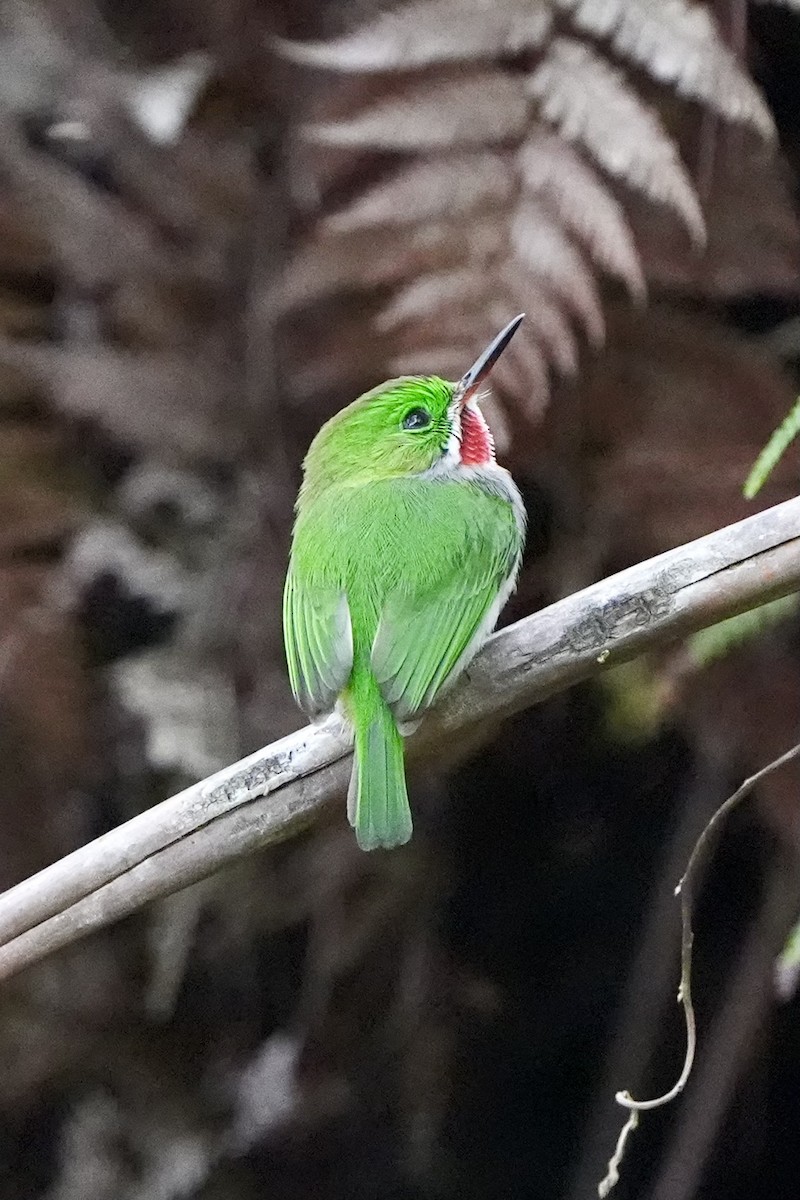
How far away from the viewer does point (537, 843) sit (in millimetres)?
1648

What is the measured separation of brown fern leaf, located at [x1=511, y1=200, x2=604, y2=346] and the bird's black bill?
9cm

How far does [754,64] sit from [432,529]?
80 centimetres

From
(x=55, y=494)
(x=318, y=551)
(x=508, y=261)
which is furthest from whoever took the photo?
(x=55, y=494)

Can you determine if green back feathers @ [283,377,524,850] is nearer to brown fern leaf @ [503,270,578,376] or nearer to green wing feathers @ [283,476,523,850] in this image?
green wing feathers @ [283,476,523,850]

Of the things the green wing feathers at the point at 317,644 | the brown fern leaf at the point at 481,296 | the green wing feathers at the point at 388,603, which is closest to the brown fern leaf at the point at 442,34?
the brown fern leaf at the point at 481,296

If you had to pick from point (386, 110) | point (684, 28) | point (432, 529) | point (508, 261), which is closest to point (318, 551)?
point (432, 529)

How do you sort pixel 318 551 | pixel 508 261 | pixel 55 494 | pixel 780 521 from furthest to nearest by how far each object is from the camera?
pixel 55 494 < pixel 508 261 < pixel 318 551 < pixel 780 521

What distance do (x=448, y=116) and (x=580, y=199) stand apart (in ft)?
0.61

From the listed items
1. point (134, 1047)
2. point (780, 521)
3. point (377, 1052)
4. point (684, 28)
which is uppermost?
point (684, 28)

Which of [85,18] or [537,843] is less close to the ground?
[85,18]

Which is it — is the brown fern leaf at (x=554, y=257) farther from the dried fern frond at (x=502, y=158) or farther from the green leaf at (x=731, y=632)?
the green leaf at (x=731, y=632)

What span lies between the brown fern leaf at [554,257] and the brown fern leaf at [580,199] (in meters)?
0.02

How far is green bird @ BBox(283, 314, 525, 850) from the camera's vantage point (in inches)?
42.6

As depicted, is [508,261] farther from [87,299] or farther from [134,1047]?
[134,1047]
